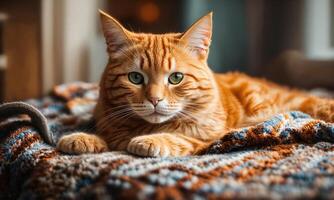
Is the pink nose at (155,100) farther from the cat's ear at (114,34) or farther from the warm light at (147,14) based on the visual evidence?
the warm light at (147,14)

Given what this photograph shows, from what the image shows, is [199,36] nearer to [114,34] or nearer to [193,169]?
[114,34]

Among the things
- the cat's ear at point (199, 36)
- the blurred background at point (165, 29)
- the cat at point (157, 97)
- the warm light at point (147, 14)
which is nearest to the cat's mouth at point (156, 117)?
the cat at point (157, 97)

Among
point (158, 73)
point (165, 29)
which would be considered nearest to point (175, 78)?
point (158, 73)

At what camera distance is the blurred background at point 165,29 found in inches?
101

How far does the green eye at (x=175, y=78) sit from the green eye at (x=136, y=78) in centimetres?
8

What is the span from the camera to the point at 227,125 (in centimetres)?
131

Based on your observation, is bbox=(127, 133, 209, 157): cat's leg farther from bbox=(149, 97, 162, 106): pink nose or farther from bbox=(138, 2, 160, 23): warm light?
bbox=(138, 2, 160, 23): warm light

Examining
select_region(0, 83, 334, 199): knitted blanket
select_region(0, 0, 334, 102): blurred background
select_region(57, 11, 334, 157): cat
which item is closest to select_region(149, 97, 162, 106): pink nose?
select_region(57, 11, 334, 157): cat

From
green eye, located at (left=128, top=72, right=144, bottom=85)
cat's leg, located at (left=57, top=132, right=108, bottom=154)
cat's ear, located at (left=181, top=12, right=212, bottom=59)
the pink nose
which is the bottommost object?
cat's leg, located at (left=57, top=132, right=108, bottom=154)

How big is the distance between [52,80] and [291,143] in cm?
192

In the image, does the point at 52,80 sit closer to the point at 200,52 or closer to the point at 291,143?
the point at 200,52

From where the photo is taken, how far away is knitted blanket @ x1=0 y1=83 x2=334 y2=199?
70 cm

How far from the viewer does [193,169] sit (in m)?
0.85

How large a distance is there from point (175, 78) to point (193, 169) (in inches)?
15.1
